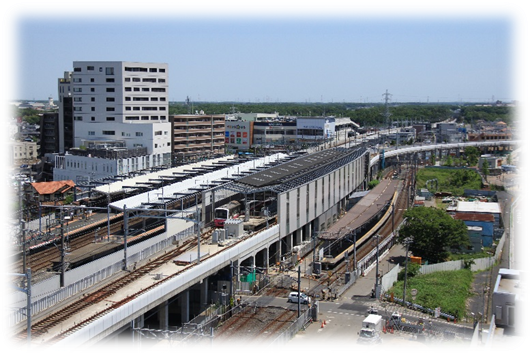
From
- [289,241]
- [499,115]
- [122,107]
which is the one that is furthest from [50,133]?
[499,115]

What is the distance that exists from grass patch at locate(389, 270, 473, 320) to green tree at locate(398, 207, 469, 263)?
0.77 metres

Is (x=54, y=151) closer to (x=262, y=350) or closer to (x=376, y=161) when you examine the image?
(x=376, y=161)

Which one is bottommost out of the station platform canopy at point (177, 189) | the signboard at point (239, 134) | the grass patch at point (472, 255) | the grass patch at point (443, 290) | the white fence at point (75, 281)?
the grass patch at point (443, 290)

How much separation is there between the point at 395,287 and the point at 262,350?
331 centimetres

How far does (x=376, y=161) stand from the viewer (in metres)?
22.8

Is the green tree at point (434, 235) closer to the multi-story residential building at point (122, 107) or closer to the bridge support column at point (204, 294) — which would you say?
the bridge support column at point (204, 294)

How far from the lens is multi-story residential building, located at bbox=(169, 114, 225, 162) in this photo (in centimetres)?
2219

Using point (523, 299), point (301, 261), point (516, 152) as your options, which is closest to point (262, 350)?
point (523, 299)

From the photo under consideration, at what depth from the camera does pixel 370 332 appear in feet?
23.0

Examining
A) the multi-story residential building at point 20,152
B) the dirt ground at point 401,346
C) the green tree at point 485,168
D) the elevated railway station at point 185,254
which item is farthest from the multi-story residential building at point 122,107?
the dirt ground at point 401,346

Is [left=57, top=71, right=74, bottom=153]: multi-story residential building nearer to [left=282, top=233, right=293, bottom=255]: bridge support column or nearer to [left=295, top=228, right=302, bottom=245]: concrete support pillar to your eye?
[left=295, top=228, right=302, bottom=245]: concrete support pillar

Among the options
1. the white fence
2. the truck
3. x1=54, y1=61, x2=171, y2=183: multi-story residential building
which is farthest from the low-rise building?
x1=54, y1=61, x2=171, y2=183: multi-story residential building

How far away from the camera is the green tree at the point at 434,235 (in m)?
10.8

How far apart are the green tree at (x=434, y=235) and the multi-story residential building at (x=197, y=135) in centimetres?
1103
